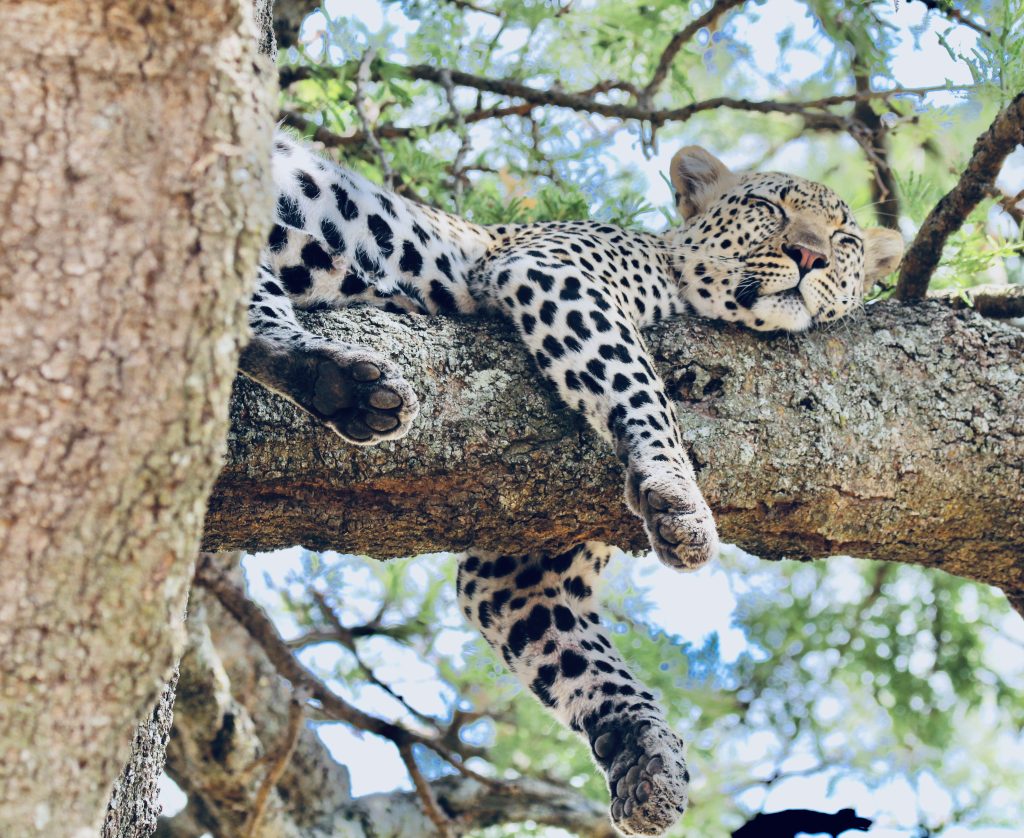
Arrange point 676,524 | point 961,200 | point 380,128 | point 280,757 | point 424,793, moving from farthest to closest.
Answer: point 380,128 → point 424,793 → point 280,757 → point 961,200 → point 676,524

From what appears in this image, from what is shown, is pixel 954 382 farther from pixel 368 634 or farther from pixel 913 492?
pixel 368 634

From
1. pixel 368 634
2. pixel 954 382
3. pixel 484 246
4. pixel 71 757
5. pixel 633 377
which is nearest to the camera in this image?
pixel 71 757

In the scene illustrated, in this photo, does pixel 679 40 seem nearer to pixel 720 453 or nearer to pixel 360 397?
pixel 720 453

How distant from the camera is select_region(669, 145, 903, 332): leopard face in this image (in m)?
4.61

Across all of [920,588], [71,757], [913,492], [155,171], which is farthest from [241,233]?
[920,588]

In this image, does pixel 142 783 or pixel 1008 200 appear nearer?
pixel 142 783

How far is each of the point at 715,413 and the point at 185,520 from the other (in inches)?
99.0

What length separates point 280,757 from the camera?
16.1 ft

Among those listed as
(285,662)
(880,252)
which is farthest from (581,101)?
(285,662)

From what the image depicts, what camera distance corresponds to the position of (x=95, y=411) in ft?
5.61

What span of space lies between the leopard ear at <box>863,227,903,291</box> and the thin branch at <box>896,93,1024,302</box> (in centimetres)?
71

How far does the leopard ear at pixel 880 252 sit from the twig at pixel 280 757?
9.49ft

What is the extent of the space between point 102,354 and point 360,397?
52.1 inches

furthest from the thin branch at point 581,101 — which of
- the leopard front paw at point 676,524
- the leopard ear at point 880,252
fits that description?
the leopard front paw at point 676,524
